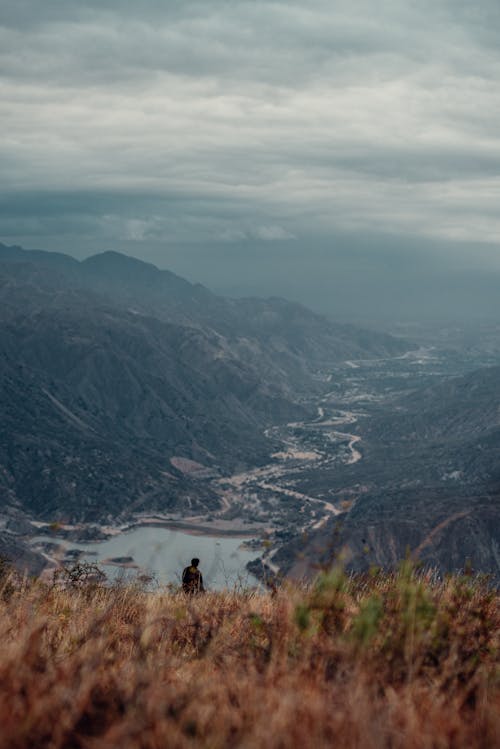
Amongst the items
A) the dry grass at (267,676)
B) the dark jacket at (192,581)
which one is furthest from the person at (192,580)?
the dry grass at (267,676)

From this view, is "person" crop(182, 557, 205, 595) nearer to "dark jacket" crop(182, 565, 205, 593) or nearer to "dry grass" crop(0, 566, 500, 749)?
"dark jacket" crop(182, 565, 205, 593)

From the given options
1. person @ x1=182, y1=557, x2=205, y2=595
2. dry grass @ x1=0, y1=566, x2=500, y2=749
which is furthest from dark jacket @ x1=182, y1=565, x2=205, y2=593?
dry grass @ x1=0, y1=566, x2=500, y2=749

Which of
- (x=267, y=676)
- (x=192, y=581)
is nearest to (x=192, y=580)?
(x=192, y=581)

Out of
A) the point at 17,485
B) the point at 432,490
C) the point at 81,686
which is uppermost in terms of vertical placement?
the point at 81,686

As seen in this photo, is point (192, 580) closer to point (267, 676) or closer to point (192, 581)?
point (192, 581)

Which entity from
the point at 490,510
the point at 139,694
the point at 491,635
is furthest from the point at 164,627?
the point at 490,510

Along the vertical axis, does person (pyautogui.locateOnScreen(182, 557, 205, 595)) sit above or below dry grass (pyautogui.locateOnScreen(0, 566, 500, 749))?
below

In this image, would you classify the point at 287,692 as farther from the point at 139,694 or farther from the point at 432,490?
the point at 432,490
